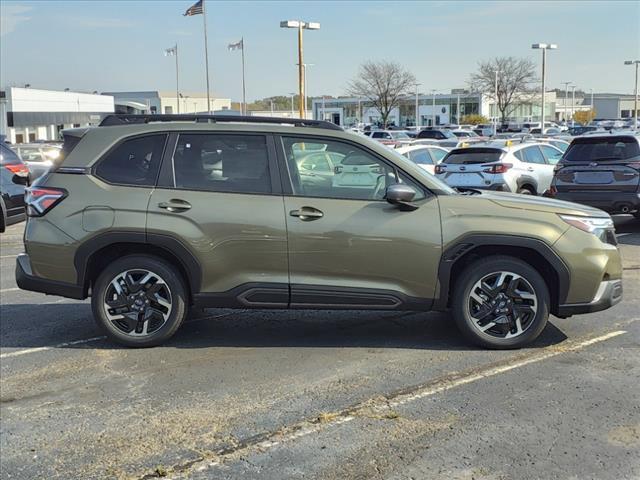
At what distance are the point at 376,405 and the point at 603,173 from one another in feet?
28.0

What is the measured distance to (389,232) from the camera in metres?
5.05

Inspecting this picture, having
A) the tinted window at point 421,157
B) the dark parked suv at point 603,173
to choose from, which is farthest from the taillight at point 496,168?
the tinted window at point 421,157

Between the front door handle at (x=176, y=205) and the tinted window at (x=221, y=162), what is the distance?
137mm

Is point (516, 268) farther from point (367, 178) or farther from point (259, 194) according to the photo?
point (259, 194)

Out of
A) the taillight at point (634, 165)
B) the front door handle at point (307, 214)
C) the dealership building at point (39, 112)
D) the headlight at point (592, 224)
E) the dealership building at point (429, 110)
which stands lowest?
the headlight at point (592, 224)

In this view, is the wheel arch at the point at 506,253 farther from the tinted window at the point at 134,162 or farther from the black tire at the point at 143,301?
the tinted window at the point at 134,162

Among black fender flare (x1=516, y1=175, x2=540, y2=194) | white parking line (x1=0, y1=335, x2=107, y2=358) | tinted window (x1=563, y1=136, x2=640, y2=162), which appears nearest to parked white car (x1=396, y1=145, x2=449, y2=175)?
black fender flare (x1=516, y1=175, x2=540, y2=194)

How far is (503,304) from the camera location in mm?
5188

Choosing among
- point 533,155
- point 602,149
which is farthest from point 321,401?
point 533,155

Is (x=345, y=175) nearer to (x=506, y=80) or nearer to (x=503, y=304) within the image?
(x=503, y=304)

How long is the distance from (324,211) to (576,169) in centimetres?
767

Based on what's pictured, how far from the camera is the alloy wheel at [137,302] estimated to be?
5.28 meters

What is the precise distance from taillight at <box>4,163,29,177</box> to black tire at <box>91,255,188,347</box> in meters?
8.24

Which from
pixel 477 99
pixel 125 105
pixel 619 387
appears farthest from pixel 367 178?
pixel 477 99
